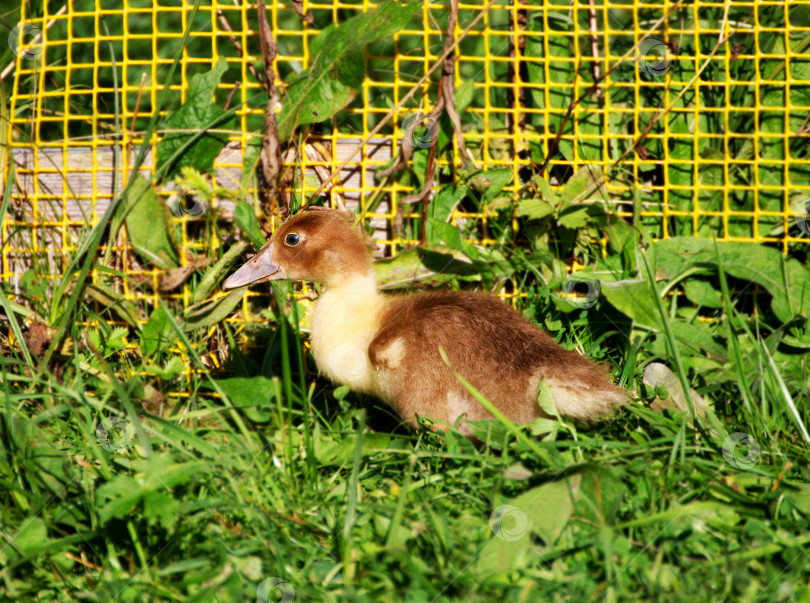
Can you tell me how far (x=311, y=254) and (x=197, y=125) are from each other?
3.30ft

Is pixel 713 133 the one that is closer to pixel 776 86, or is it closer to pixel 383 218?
pixel 776 86

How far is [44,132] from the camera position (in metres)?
5.01

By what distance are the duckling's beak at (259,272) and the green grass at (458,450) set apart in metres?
0.09

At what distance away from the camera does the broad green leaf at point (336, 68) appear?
3.42 metres

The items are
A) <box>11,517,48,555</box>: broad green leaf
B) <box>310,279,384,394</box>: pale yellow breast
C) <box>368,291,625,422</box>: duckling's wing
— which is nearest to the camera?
<box>11,517,48,555</box>: broad green leaf

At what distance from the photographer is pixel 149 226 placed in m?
3.68

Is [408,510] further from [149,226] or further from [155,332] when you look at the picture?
[149,226]

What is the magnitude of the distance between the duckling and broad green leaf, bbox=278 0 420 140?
610mm

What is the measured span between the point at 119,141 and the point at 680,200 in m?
2.80

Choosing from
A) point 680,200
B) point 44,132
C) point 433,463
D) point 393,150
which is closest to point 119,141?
point 393,150

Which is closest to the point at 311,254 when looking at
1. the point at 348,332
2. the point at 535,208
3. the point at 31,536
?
the point at 348,332

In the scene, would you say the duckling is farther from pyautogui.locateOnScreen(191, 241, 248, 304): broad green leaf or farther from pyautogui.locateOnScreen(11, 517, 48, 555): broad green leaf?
pyautogui.locateOnScreen(11, 517, 48, 555): broad green leaf

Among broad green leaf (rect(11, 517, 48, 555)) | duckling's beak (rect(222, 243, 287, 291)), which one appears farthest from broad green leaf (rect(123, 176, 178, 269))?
broad green leaf (rect(11, 517, 48, 555))

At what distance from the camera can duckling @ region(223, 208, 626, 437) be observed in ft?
9.21
